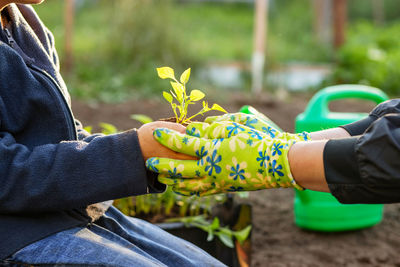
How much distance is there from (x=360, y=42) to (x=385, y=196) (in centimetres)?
780

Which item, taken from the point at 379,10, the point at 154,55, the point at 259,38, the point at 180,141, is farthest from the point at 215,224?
the point at 379,10

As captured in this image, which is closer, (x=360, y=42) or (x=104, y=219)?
(x=104, y=219)

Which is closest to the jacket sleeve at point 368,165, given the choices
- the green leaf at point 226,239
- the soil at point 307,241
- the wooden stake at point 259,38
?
the green leaf at point 226,239

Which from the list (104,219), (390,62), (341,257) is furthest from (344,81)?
(104,219)

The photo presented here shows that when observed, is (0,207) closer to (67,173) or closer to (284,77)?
(67,173)

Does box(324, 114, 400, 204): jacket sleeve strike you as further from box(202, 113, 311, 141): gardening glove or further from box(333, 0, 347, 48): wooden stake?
box(333, 0, 347, 48): wooden stake

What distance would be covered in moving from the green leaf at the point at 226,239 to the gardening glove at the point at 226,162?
609mm

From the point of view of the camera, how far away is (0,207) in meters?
1.03

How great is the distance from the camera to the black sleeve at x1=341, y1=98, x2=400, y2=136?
1132 mm

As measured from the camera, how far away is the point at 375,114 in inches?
47.8

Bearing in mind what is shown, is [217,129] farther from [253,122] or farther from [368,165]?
[368,165]

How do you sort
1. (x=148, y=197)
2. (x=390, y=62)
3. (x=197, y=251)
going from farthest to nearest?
(x=390, y=62)
(x=148, y=197)
(x=197, y=251)

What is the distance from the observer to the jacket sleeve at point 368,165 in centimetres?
87

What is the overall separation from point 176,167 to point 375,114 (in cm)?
54
